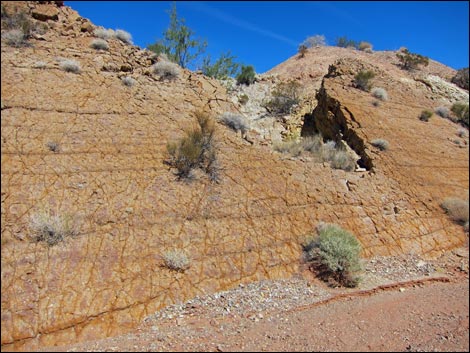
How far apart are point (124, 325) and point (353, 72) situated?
1291 cm

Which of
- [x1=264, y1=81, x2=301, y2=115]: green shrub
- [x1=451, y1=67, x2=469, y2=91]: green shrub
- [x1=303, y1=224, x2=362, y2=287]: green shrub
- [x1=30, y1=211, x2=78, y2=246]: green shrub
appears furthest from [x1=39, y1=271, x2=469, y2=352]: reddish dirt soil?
[x1=451, y1=67, x2=469, y2=91]: green shrub

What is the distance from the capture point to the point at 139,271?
236 inches

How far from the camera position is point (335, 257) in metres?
7.32

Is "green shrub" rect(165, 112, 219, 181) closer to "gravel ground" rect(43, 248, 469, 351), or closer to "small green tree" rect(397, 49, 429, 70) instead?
"gravel ground" rect(43, 248, 469, 351)

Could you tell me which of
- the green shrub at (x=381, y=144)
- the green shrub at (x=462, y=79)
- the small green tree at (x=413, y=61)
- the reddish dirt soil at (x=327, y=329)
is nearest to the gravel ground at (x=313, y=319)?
the reddish dirt soil at (x=327, y=329)

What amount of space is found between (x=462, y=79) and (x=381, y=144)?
51.0 ft

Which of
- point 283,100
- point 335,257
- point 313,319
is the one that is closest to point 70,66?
point 335,257

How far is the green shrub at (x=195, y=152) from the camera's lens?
8166 millimetres

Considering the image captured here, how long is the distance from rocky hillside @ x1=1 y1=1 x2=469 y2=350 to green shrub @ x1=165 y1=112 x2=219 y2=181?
0.24 m

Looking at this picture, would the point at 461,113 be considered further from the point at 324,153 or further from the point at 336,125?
the point at 324,153

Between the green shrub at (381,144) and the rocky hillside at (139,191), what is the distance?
0.61 feet

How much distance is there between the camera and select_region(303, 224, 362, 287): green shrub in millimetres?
7152

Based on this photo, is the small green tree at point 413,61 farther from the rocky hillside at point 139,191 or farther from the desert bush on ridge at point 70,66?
the desert bush on ridge at point 70,66

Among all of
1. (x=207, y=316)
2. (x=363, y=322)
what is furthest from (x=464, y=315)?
(x=207, y=316)
